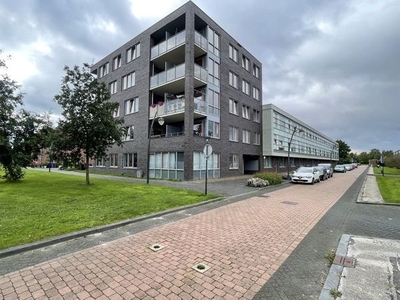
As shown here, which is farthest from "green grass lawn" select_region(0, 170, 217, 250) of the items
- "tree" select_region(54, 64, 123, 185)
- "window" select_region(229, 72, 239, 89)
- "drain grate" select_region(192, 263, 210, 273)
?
"window" select_region(229, 72, 239, 89)

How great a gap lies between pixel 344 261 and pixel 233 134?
22.6 meters

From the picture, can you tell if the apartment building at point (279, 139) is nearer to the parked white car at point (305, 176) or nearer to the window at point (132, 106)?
the parked white car at point (305, 176)

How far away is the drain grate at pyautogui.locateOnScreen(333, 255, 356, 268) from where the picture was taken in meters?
4.30

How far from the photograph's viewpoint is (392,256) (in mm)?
4715

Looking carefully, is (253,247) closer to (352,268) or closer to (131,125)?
(352,268)

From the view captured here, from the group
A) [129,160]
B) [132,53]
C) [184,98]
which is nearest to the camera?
[184,98]

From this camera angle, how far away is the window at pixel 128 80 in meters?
26.8

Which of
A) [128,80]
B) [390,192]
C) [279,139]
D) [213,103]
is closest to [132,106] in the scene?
[128,80]

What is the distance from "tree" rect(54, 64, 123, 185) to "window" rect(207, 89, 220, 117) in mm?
10335

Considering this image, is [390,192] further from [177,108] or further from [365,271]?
[177,108]

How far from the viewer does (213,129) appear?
23.1m

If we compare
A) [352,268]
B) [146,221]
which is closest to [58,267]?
[146,221]

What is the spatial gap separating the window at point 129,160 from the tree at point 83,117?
32.8 feet

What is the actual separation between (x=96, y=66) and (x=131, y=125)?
14.9 metres
